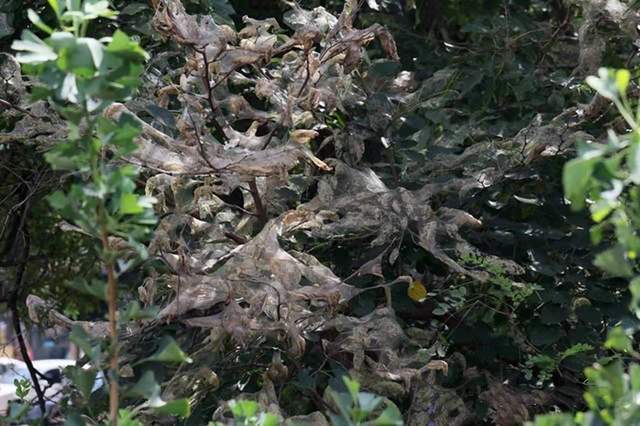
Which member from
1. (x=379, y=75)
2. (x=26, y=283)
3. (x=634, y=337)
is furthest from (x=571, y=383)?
(x=26, y=283)

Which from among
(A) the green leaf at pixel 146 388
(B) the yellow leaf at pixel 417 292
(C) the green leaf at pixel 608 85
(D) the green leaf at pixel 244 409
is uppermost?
(C) the green leaf at pixel 608 85

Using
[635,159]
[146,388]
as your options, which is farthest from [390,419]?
[635,159]

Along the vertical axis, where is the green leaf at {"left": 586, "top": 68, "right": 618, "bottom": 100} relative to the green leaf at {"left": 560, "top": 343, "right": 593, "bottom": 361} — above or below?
above

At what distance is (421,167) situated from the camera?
108 inches

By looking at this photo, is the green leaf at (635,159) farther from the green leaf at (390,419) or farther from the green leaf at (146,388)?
the green leaf at (146,388)

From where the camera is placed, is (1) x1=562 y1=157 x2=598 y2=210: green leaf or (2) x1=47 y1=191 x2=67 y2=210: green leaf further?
(2) x1=47 y1=191 x2=67 y2=210: green leaf

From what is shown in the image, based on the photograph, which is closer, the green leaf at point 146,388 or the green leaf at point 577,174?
the green leaf at point 577,174

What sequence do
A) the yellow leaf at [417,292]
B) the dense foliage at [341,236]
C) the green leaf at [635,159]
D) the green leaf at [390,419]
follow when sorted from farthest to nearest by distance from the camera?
1. the yellow leaf at [417,292]
2. the dense foliage at [341,236]
3. the green leaf at [390,419]
4. the green leaf at [635,159]

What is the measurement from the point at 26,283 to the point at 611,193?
11.5 feet

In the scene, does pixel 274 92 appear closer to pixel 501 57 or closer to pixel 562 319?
pixel 562 319

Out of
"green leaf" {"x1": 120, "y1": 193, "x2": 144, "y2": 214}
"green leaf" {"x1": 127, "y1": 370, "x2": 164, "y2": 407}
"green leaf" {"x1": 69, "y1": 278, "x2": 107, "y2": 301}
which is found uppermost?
"green leaf" {"x1": 120, "y1": 193, "x2": 144, "y2": 214}

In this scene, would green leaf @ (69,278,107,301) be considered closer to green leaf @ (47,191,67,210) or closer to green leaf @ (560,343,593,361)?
green leaf @ (47,191,67,210)

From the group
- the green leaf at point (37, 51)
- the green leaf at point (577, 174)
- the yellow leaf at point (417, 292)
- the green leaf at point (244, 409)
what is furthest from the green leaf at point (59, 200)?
the yellow leaf at point (417, 292)

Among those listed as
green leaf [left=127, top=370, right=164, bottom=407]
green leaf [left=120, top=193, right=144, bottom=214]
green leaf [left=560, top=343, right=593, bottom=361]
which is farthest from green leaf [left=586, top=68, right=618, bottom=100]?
green leaf [left=560, top=343, right=593, bottom=361]
